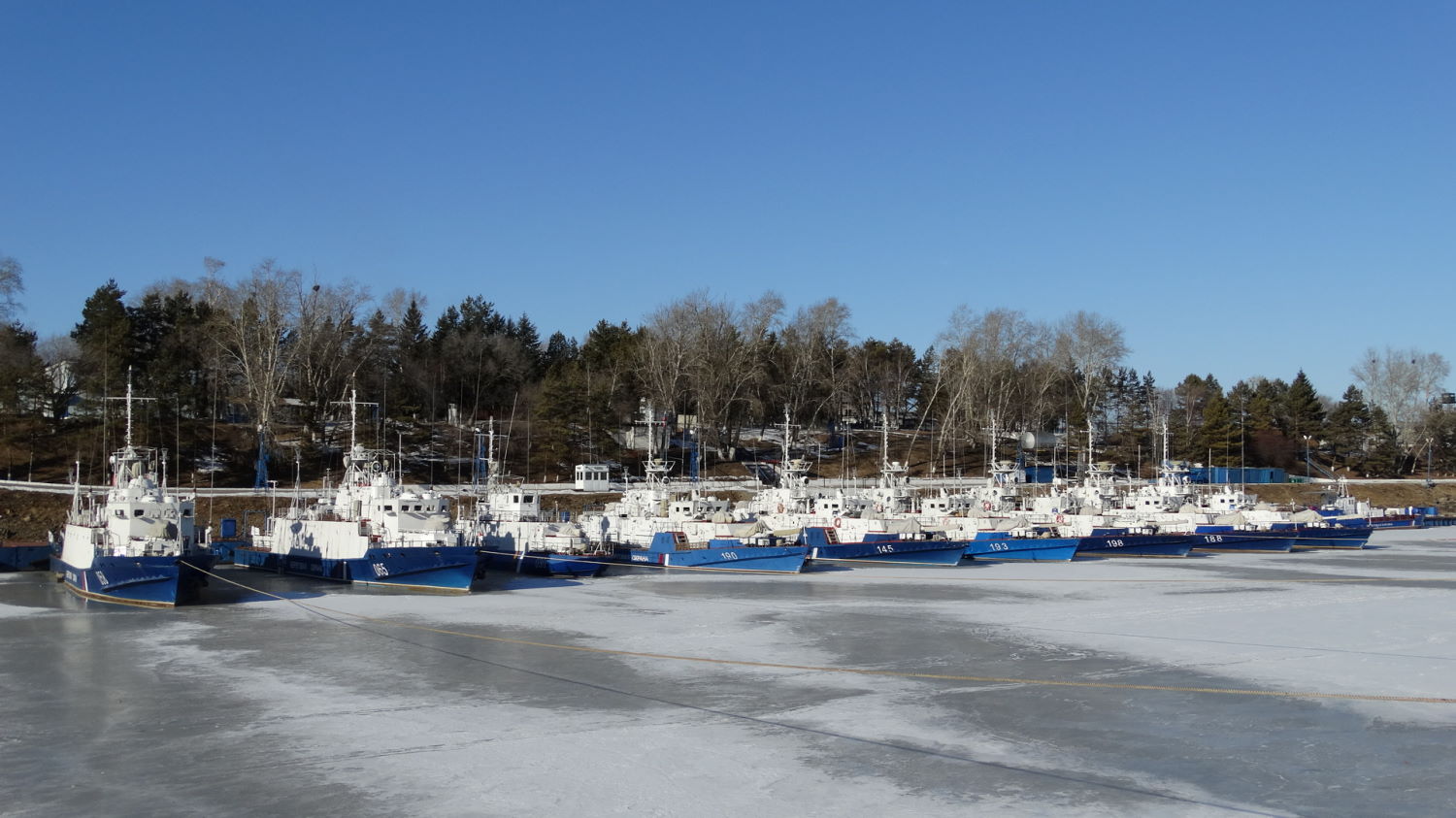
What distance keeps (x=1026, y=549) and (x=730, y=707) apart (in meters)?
39.3

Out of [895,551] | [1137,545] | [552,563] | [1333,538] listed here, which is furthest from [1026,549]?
[552,563]

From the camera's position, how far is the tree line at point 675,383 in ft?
253

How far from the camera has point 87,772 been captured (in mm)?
15805

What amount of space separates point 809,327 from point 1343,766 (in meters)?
85.6

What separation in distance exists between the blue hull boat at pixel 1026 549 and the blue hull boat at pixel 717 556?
36.0 ft

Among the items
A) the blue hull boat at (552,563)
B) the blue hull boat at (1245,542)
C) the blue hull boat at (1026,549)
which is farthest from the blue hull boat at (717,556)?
the blue hull boat at (1245,542)

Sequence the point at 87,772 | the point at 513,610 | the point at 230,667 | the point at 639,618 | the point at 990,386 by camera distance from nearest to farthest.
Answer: the point at 87,772
the point at 230,667
the point at 639,618
the point at 513,610
the point at 990,386

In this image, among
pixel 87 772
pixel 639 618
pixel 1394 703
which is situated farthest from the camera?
pixel 639 618

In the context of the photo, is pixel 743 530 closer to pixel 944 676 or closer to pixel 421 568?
pixel 421 568

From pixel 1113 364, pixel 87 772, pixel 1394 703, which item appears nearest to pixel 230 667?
pixel 87 772

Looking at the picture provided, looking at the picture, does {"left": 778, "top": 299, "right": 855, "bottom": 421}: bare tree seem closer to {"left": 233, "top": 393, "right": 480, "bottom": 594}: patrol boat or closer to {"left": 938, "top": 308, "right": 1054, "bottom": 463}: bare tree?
{"left": 938, "top": 308, "right": 1054, "bottom": 463}: bare tree

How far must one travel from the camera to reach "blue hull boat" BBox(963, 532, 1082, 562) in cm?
5559

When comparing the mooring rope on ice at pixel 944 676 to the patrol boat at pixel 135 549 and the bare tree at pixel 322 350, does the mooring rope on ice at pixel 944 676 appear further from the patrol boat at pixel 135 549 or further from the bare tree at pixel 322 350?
the bare tree at pixel 322 350

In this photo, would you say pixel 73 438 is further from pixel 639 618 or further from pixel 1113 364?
pixel 1113 364
